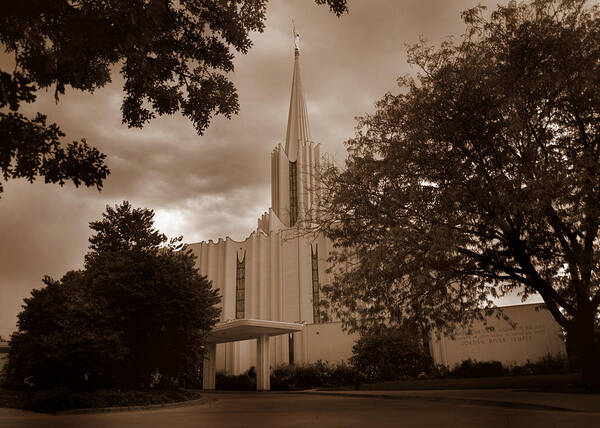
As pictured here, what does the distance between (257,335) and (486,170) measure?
2158cm

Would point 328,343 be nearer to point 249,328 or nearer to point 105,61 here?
point 249,328

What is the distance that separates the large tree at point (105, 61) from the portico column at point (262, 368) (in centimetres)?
2365

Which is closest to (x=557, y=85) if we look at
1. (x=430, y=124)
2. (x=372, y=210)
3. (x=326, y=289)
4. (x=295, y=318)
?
(x=430, y=124)

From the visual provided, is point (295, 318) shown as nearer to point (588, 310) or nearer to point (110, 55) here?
point (588, 310)

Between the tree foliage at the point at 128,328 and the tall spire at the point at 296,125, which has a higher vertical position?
the tall spire at the point at 296,125

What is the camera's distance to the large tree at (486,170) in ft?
37.3

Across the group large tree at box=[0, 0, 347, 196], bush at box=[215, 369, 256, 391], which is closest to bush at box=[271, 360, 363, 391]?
bush at box=[215, 369, 256, 391]

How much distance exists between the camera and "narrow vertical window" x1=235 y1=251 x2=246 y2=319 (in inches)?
1902

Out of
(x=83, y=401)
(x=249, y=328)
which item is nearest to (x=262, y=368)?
(x=249, y=328)

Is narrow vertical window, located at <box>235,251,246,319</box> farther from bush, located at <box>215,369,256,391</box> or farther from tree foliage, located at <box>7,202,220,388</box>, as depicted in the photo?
tree foliage, located at <box>7,202,220,388</box>

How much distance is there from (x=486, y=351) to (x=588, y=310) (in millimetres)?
19356

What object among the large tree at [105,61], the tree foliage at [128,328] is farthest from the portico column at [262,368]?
the large tree at [105,61]

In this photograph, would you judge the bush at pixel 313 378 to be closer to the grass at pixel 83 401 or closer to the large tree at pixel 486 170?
the grass at pixel 83 401

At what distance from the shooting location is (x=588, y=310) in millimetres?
12695
